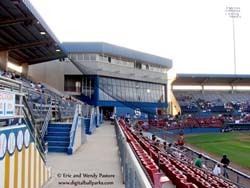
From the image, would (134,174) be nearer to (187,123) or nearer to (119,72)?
(187,123)

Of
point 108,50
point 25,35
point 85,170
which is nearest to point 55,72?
point 108,50

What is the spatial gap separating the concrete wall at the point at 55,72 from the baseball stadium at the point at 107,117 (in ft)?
0.41

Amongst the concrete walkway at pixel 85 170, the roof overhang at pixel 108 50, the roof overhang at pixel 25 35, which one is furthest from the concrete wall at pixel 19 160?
the roof overhang at pixel 108 50

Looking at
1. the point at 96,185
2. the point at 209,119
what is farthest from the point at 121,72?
the point at 96,185

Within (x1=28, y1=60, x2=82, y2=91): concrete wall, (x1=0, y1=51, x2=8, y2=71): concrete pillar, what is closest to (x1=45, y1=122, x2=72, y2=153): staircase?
(x1=0, y1=51, x2=8, y2=71): concrete pillar

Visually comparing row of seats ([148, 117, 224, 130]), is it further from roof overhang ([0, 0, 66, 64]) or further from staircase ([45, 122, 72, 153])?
staircase ([45, 122, 72, 153])

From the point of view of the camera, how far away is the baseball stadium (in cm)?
725

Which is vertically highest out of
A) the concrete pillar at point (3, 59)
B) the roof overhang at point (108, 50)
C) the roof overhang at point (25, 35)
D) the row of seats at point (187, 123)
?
the roof overhang at point (108, 50)

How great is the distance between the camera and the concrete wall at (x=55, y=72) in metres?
46.6

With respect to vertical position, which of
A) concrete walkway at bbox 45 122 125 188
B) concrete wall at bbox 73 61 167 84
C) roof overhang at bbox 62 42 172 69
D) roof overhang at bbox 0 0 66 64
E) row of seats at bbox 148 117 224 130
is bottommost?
concrete walkway at bbox 45 122 125 188

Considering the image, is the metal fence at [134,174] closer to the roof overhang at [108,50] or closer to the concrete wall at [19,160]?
the concrete wall at [19,160]

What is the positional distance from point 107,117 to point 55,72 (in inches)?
387

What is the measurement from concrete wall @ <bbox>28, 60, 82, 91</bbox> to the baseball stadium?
0.13 metres

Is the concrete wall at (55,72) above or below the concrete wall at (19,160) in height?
above
